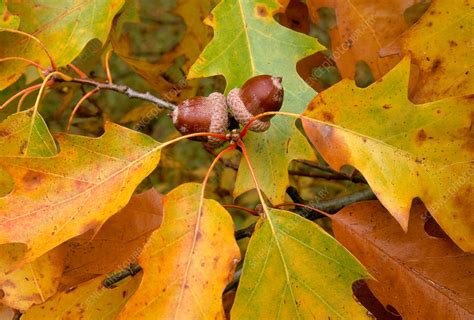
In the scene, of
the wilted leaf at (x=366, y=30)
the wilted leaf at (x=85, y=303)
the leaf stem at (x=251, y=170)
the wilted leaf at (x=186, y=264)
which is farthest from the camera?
the wilted leaf at (x=366, y=30)

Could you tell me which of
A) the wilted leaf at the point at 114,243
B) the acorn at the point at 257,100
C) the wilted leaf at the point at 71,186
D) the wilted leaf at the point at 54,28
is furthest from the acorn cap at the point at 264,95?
the wilted leaf at the point at 54,28

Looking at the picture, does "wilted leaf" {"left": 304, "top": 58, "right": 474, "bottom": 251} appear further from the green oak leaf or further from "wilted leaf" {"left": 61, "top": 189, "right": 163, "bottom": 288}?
the green oak leaf

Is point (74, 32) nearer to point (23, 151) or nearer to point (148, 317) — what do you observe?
point (23, 151)

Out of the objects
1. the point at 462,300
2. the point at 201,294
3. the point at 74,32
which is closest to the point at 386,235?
the point at 462,300

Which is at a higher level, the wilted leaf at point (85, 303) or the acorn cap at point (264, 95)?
the acorn cap at point (264, 95)

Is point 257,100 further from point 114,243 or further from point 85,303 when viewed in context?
point 85,303

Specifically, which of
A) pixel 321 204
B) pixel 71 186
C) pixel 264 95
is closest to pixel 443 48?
pixel 264 95

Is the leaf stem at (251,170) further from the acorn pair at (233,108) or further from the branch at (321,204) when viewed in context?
the branch at (321,204)
